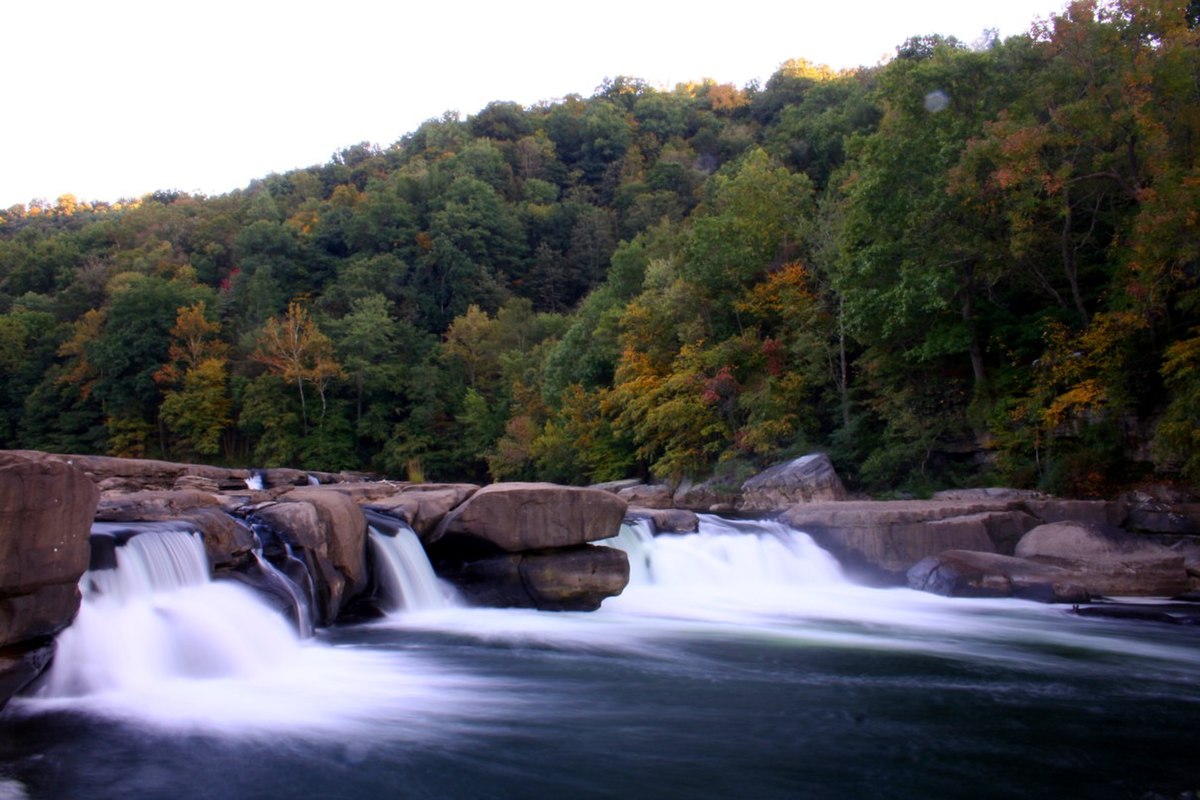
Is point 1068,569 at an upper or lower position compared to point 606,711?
upper

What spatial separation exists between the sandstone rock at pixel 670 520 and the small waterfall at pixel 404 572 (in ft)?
19.1

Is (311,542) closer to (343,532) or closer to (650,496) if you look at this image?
(343,532)

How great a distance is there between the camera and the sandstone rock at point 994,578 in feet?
49.1

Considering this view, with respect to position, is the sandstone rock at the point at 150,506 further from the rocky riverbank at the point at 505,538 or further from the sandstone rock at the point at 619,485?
the sandstone rock at the point at 619,485

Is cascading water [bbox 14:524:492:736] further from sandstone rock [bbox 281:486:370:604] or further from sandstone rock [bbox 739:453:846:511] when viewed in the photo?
sandstone rock [bbox 739:453:846:511]

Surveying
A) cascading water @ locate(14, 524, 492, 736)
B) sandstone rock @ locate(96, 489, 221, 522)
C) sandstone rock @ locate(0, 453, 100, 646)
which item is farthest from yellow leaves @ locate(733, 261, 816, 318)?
sandstone rock @ locate(0, 453, 100, 646)

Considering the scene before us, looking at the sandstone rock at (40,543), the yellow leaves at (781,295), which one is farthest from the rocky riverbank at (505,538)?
the yellow leaves at (781,295)

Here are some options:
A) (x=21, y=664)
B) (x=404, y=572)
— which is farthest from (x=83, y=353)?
(x=21, y=664)

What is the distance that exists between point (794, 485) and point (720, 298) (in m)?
10.2

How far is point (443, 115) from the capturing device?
10100 cm

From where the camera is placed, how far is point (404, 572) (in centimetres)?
1348

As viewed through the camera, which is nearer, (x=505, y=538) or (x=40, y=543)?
(x=40, y=543)

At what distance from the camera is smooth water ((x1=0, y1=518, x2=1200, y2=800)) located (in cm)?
663

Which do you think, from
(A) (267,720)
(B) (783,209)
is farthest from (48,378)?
(A) (267,720)
